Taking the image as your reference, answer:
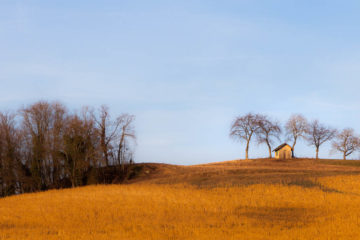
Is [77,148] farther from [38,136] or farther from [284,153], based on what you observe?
[284,153]

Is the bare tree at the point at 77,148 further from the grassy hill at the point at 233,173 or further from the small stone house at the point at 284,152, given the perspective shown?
the small stone house at the point at 284,152

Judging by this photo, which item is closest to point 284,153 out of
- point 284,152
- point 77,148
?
point 284,152

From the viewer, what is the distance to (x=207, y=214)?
19.8m

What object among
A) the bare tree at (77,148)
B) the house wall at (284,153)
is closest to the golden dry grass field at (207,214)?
the bare tree at (77,148)

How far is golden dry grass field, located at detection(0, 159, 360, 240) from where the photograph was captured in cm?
1550

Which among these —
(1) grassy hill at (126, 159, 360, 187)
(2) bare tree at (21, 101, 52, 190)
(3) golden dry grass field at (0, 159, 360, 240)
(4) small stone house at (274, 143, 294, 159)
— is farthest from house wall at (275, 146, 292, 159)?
(2) bare tree at (21, 101, 52, 190)

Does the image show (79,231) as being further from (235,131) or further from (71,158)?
(235,131)

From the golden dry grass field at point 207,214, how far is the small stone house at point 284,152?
35.7m

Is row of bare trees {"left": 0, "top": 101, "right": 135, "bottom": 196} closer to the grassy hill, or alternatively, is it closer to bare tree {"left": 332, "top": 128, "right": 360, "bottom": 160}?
the grassy hill

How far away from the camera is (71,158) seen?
43500 millimetres

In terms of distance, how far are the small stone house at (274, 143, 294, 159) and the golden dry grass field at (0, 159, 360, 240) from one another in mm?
35679

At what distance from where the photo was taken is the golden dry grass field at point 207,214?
1550 centimetres

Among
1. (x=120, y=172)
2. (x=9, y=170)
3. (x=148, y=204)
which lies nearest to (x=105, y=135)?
(x=120, y=172)

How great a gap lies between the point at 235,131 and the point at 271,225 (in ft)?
167
